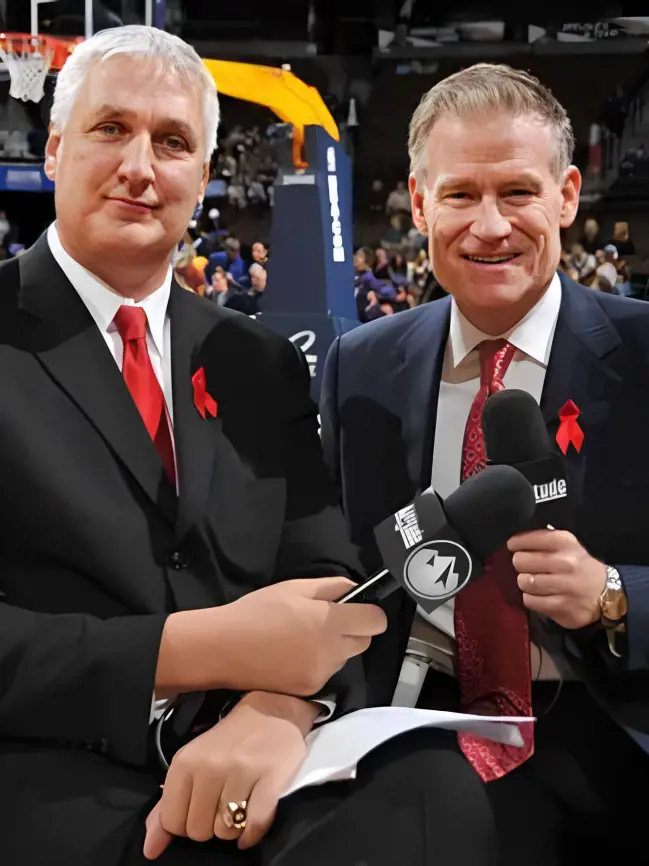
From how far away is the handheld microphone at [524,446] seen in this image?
0.88 m

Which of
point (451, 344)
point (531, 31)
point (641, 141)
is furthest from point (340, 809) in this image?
point (641, 141)

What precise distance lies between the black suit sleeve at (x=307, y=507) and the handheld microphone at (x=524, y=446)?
29cm

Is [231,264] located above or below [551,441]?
below

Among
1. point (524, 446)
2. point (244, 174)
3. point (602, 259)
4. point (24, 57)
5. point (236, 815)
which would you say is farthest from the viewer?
point (244, 174)

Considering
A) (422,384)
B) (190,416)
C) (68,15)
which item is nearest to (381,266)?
(68,15)

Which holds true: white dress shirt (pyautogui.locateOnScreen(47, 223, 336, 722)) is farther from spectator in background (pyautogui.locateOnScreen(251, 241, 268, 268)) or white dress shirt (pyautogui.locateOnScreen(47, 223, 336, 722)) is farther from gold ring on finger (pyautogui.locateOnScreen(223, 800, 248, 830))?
spectator in background (pyautogui.locateOnScreen(251, 241, 268, 268))

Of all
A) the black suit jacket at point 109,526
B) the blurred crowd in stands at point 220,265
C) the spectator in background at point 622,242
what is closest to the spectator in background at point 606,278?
the spectator in background at point 622,242

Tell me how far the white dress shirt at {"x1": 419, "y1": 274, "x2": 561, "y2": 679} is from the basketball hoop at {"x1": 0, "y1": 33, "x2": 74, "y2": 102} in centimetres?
129

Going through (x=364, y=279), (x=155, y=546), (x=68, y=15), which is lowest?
(x=364, y=279)

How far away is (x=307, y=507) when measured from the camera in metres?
1.13

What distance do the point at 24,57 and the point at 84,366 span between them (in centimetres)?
164

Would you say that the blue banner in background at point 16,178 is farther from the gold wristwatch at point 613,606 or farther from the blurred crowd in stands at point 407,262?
the gold wristwatch at point 613,606

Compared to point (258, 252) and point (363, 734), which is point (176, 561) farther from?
point (258, 252)

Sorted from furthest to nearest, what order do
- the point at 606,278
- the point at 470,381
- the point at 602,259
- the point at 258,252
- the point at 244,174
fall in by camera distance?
the point at 244,174, the point at 258,252, the point at 602,259, the point at 606,278, the point at 470,381
